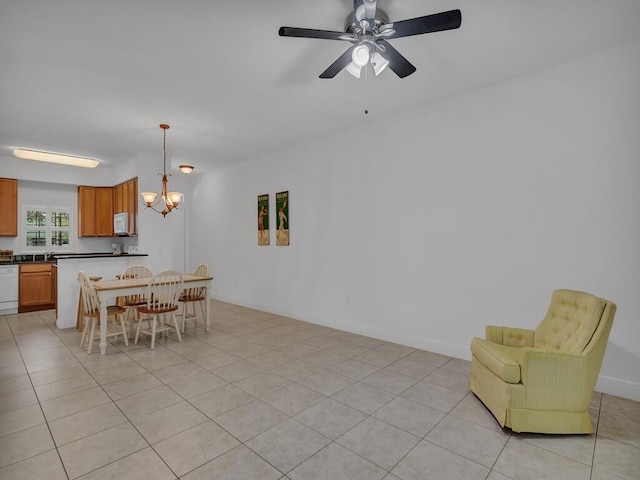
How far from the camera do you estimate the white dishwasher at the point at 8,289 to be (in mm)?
5723

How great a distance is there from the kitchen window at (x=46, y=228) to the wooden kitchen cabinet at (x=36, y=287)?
2.74 ft

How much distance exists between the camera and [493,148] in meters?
3.42

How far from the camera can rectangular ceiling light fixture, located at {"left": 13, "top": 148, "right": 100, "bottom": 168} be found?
18.1 feet

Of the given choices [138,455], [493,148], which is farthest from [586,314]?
[138,455]

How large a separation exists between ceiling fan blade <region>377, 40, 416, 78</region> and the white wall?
4.57 feet

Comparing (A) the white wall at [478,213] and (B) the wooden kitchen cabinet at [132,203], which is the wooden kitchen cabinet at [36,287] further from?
(A) the white wall at [478,213]

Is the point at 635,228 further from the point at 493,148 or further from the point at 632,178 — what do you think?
the point at 493,148

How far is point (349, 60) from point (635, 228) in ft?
8.58

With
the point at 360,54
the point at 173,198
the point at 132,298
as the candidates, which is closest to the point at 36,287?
the point at 132,298

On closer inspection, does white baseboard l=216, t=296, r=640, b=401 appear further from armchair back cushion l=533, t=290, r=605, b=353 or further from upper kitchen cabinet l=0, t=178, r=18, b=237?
upper kitchen cabinet l=0, t=178, r=18, b=237

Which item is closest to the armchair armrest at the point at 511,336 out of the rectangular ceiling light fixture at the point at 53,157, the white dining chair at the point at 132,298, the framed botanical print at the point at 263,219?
the white dining chair at the point at 132,298

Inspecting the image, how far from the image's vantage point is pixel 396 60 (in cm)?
244

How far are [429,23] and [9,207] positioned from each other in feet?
24.6

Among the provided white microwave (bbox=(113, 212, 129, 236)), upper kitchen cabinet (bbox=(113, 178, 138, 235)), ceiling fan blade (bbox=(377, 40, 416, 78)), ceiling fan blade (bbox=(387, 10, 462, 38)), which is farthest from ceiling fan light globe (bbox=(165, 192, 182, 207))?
ceiling fan blade (bbox=(387, 10, 462, 38))
